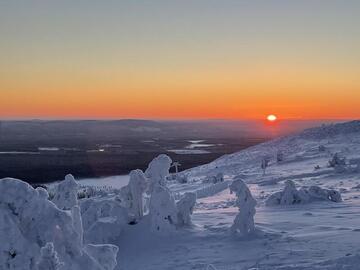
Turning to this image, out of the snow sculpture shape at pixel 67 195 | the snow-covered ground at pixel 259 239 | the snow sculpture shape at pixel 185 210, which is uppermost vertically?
the snow sculpture shape at pixel 67 195

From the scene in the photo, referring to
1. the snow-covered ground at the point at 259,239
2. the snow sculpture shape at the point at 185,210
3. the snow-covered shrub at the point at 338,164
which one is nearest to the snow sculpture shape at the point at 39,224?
the snow-covered ground at the point at 259,239

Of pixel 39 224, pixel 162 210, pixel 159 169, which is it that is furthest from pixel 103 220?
pixel 39 224

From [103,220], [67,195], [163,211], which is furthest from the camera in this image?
[103,220]

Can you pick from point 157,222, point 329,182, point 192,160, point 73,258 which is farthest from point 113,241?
point 192,160

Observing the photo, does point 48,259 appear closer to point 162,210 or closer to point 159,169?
point 162,210

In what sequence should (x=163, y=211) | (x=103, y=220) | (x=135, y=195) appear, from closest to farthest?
(x=163, y=211), (x=103, y=220), (x=135, y=195)

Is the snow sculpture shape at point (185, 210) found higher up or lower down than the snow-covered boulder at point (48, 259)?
lower down

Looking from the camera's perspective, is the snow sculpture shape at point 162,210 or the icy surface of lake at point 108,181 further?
the icy surface of lake at point 108,181

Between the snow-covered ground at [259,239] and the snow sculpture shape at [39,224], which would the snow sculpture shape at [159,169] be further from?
the snow sculpture shape at [39,224]
